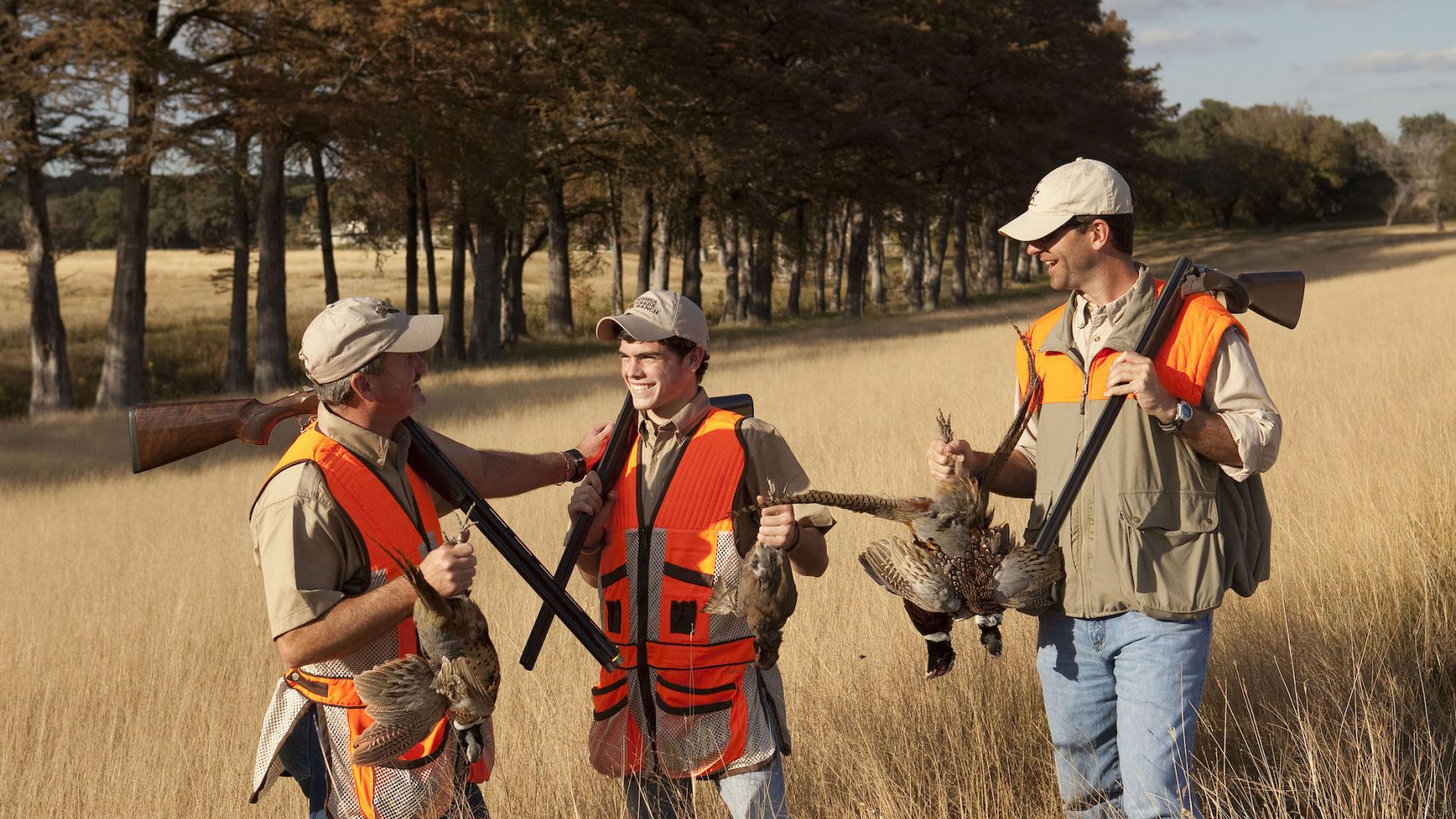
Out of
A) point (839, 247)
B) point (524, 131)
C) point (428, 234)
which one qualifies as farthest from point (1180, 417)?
point (839, 247)

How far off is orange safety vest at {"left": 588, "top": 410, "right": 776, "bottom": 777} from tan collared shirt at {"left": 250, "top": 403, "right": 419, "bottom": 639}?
0.74 m

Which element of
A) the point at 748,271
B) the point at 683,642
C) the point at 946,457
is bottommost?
the point at 683,642

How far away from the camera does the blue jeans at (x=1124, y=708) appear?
3.34 metres

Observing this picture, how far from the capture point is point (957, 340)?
25.0 metres

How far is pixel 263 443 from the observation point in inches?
137

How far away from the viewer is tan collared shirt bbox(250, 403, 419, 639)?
297cm

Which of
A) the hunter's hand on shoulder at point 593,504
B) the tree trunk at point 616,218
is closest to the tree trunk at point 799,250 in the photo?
the tree trunk at point 616,218

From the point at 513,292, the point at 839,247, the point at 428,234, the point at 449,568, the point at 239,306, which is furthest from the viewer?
the point at 839,247

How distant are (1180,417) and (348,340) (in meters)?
2.16

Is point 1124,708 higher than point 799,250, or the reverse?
point 799,250

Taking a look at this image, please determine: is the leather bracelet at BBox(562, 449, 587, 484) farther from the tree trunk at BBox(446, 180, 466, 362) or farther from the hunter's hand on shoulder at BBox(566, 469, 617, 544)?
the tree trunk at BBox(446, 180, 466, 362)

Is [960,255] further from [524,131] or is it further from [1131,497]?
[1131,497]

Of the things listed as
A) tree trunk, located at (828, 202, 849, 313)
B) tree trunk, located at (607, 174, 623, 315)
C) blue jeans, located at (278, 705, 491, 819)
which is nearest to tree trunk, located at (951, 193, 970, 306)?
tree trunk, located at (828, 202, 849, 313)

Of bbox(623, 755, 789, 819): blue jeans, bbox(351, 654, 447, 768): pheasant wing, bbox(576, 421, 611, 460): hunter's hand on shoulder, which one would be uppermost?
bbox(576, 421, 611, 460): hunter's hand on shoulder
